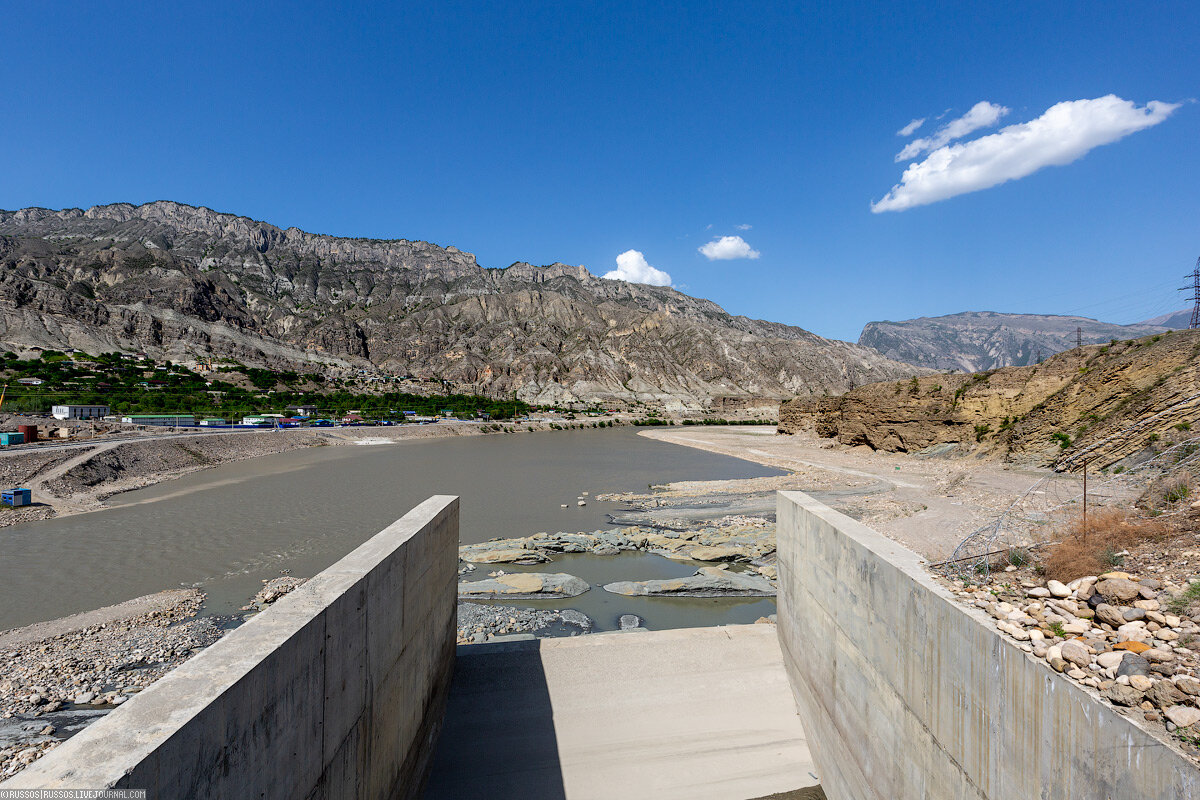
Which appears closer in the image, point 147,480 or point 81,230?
point 147,480

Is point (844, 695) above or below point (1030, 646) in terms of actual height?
below

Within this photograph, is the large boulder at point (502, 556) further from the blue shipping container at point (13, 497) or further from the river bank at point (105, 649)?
the blue shipping container at point (13, 497)

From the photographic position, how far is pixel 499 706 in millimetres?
8430

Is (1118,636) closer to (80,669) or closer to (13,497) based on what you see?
(80,669)

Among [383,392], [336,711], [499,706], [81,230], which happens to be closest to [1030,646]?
[336,711]

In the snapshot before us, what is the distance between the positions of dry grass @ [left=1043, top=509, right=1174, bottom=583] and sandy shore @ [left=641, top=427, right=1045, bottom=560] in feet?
15.3

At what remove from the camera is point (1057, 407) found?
76.4 feet

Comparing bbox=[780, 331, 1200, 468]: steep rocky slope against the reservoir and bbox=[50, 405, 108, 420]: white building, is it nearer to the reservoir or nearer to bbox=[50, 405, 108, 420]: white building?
the reservoir

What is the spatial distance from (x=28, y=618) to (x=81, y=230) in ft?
740

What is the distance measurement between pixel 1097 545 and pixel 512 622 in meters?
9.58

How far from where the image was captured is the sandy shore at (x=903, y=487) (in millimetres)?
14789

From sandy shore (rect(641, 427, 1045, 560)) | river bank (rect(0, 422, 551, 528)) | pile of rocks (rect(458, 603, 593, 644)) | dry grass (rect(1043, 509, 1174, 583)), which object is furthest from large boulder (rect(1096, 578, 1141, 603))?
river bank (rect(0, 422, 551, 528))

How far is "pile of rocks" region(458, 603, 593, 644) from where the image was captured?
1071 centimetres

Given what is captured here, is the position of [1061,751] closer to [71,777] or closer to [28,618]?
[71,777]
